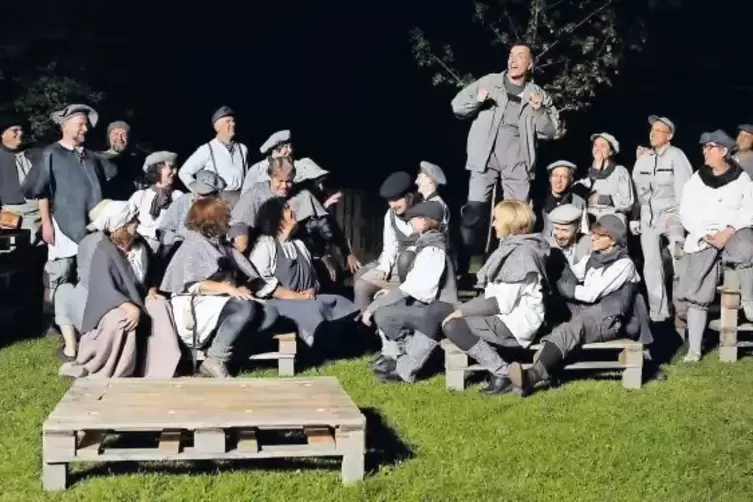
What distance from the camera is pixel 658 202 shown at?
35.7 feet

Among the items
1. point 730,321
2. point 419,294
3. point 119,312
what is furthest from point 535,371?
point 119,312

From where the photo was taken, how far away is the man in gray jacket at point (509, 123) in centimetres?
1024

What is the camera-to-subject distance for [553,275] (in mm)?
8914

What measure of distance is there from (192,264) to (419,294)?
5.19 feet

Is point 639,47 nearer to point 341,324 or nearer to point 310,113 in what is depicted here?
point 310,113

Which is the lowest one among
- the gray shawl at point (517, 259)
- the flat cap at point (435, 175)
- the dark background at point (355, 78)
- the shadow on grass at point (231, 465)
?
the shadow on grass at point (231, 465)

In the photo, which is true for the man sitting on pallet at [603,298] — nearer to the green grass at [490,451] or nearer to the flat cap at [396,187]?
the green grass at [490,451]

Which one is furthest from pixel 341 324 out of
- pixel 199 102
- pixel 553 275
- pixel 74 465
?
pixel 199 102

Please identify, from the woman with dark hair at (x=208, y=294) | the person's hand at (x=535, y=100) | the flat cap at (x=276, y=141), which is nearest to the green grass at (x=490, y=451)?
the woman with dark hair at (x=208, y=294)

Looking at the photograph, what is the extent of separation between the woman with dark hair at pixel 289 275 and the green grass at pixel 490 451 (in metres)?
0.42

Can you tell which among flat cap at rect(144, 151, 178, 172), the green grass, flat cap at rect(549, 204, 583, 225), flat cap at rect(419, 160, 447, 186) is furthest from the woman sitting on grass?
flat cap at rect(144, 151, 178, 172)

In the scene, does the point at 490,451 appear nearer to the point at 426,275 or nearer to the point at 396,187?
the point at 426,275

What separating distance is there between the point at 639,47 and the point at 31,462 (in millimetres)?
10680

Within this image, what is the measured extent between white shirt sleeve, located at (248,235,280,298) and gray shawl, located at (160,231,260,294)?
67 centimetres
